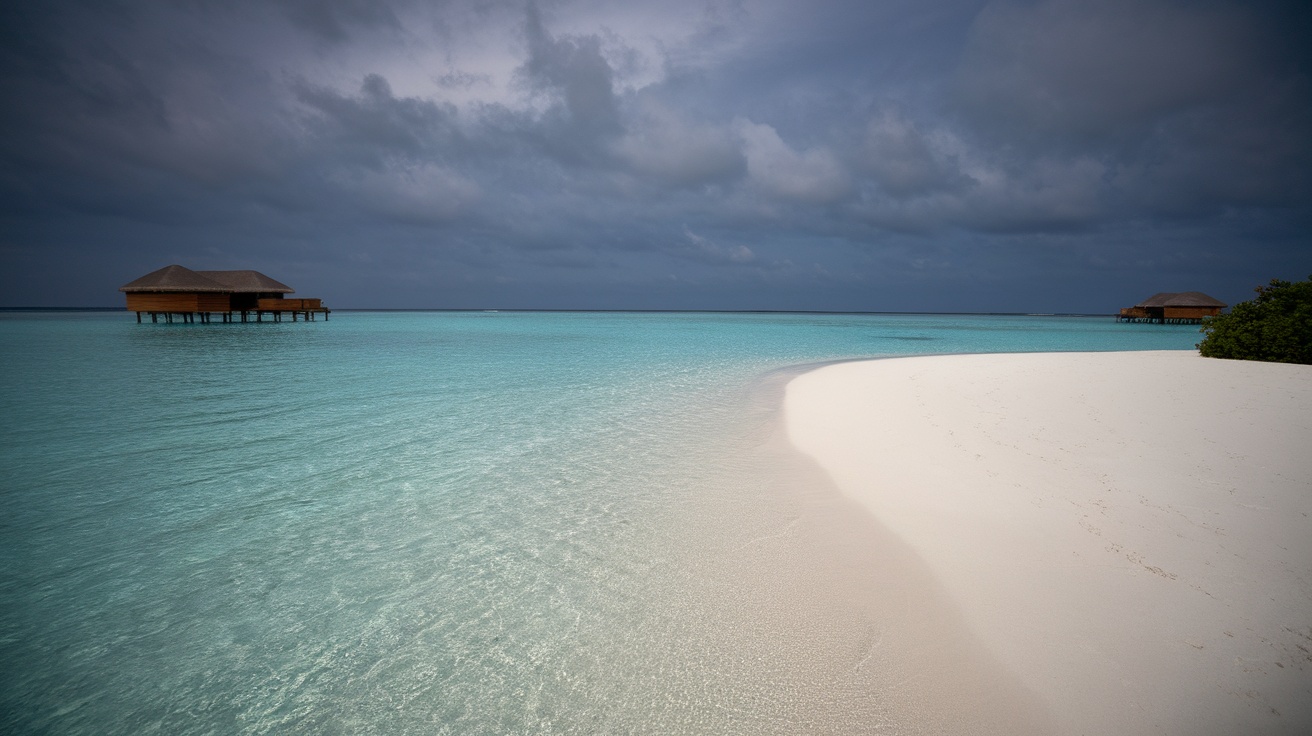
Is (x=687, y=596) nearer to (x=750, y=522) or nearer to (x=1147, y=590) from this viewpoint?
(x=750, y=522)

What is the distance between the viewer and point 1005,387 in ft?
30.2

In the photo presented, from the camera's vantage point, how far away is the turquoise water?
7.55 ft

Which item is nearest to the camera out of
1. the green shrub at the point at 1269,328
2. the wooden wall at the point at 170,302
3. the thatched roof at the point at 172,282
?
the green shrub at the point at 1269,328

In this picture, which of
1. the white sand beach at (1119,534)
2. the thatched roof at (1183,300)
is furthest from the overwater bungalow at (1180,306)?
the white sand beach at (1119,534)

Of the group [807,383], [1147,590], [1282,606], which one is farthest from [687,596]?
[807,383]

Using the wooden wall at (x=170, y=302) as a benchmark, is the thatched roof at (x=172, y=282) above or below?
above

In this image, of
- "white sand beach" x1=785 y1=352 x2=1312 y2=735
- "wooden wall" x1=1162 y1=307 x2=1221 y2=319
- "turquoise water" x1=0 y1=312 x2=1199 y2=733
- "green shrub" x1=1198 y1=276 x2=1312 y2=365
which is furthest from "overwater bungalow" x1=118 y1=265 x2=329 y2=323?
"wooden wall" x1=1162 y1=307 x2=1221 y2=319

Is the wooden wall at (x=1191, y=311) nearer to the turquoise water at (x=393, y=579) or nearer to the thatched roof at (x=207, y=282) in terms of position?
the turquoise water at (x=393, y=579)

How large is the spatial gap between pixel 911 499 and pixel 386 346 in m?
23.7

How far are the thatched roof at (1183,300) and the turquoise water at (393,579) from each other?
244ft

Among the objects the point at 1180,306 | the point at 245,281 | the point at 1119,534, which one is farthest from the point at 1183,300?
the point at 245,281

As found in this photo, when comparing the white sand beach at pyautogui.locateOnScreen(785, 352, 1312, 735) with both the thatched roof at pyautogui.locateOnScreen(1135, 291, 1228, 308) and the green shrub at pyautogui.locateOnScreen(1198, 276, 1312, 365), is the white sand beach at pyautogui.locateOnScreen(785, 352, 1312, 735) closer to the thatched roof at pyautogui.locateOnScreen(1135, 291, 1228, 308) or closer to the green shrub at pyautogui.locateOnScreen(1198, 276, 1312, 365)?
the green shrub at pyautogui.locateOnScreen(1198, 276, 1312, 365)

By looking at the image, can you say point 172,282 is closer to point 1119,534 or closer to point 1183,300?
point 1119,534

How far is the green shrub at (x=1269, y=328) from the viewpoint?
12055mm
